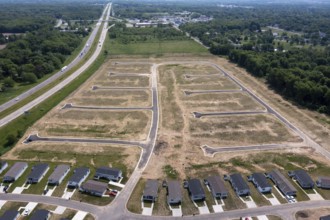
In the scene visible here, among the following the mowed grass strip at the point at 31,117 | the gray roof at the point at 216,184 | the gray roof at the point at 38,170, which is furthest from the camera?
the mowed grass strip at the point at 31,117

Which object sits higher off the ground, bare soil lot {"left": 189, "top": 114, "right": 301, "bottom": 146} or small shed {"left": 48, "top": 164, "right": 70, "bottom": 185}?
bare soil lot {"left": 189, "top": 114, "right": 301, "bottom": 146}

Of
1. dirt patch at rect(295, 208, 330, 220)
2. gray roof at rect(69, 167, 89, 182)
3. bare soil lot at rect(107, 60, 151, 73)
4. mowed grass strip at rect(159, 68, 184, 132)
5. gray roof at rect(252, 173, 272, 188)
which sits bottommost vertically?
dirt patch at rect(295, 208, 330, 220)

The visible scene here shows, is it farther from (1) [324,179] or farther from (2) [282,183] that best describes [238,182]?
(1) [324,179]

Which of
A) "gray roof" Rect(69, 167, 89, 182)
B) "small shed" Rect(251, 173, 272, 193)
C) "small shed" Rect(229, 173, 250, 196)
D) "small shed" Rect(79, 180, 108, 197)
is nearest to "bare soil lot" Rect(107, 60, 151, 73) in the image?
"gray roof" Rect(69, 167, 89, 182)

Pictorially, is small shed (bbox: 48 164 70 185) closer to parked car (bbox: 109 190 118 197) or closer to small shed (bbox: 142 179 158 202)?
parked car (bbox: 109 190 118 197)

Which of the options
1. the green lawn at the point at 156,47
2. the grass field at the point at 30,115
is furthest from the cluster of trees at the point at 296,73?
the grass field at the point at 30,115

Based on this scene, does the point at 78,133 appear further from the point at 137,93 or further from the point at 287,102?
the point at 287,102

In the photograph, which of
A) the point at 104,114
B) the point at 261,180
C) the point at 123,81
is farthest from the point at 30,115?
the point at 261,180

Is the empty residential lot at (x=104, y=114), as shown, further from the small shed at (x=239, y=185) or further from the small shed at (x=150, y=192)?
the small shed at (x=239, y=185)
